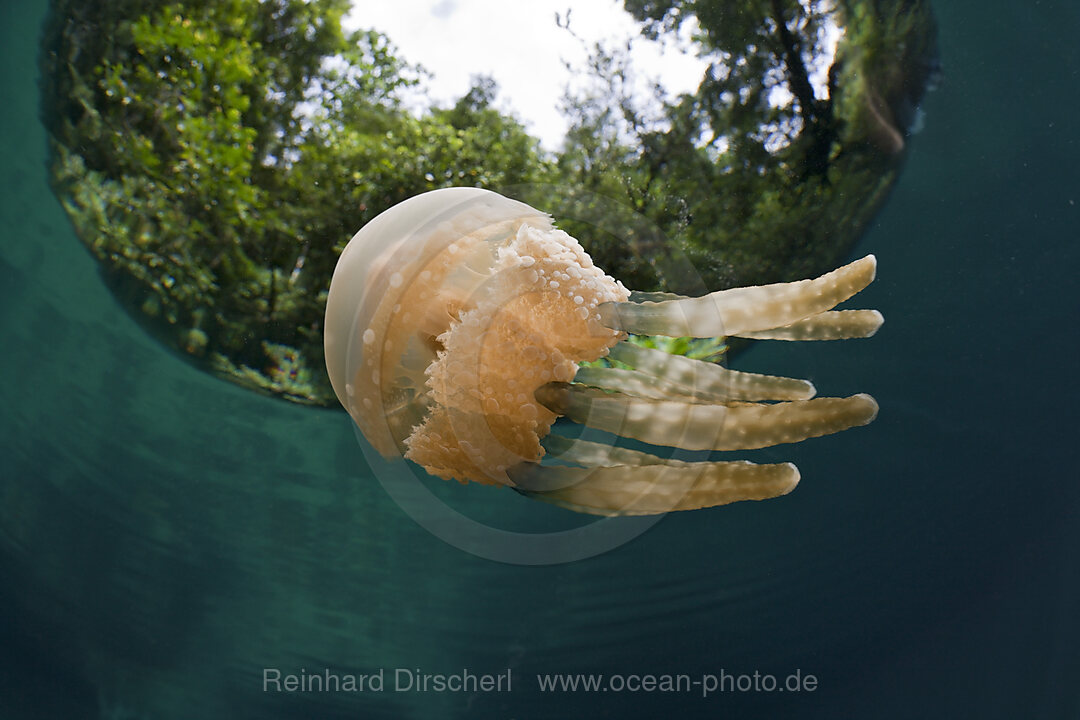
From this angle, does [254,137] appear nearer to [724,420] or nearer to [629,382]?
[629,382]

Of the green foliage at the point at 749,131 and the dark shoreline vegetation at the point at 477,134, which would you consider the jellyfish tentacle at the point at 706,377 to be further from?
the dark shoreline vegetation at the point at 477,134

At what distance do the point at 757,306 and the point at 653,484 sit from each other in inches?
15.9

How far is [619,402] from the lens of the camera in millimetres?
1171

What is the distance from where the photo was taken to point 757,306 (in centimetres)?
106

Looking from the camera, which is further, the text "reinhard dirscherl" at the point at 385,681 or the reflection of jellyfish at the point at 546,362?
the text "reinhard dirscherl" at the point at 385,681

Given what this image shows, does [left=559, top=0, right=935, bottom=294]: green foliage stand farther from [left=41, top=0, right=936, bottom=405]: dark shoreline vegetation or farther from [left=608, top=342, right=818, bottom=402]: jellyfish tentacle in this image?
[left=608, top=342, right=818, bottom=402]: jellyfish tentacle

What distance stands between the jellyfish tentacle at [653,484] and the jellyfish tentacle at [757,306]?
0.27 meters

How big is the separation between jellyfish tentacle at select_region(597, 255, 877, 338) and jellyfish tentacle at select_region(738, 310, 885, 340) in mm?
93

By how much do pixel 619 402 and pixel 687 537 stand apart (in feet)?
21.9

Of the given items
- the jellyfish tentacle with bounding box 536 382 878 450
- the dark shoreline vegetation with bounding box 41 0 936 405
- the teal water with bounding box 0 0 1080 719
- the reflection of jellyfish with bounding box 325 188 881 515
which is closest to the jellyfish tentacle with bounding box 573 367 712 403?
the reflection of jellyfish with bounding box 325 188 881 515

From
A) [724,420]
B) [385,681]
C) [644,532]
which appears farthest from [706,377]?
[385,681]

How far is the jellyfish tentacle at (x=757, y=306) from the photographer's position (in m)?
1.05

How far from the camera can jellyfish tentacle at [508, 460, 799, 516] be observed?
1.13 m

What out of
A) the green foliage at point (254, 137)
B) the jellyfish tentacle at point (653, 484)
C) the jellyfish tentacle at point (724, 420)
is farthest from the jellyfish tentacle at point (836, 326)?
the green foliage at point (254, 137)
